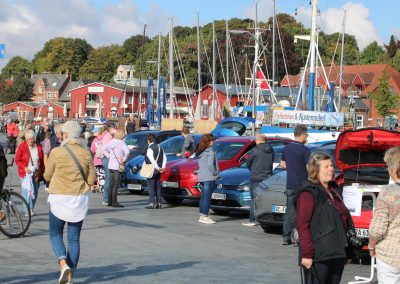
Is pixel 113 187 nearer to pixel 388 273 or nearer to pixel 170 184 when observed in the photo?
pixel 170 184

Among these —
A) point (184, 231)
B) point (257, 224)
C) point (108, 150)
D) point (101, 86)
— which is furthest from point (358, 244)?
point (101, 86)

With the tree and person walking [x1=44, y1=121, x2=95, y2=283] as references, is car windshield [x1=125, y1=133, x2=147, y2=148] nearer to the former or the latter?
person walking [x1=44, y1=121, x2=95, y2=283]

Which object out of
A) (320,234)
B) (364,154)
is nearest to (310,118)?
(364,154)

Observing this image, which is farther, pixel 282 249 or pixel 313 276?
pixel 282 249

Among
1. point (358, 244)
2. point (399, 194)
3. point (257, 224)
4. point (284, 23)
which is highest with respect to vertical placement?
point (284, 23)

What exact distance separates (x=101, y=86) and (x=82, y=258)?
371ft

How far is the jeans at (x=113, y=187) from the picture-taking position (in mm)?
19891

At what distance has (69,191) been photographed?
32.0 ft

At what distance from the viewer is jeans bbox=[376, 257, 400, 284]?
270 inches

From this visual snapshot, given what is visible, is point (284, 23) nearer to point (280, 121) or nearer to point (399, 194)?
point (280, 121)

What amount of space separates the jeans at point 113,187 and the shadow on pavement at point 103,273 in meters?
8.24

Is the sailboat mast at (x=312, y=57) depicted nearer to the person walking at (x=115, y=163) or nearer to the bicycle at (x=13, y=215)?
the person walking at (x=115, y=163)

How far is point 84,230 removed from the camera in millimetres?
15289

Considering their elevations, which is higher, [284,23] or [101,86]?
[284,23]
